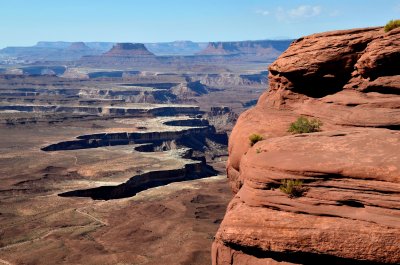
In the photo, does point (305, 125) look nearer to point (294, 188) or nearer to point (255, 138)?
point (255, 138)

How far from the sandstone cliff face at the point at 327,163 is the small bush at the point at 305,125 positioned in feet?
1.74

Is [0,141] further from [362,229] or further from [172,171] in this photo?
[362,229]

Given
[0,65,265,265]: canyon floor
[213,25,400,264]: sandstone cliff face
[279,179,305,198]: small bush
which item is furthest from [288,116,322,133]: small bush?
[0,65,265,265]: canyon floor

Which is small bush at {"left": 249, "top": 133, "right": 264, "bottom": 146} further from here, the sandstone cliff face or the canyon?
the canyon

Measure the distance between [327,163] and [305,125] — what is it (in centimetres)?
618

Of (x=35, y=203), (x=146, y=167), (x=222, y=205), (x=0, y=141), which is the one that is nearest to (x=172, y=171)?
(x=146, y=167)

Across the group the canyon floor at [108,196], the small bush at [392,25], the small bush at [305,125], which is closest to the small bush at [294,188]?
the small bush at [305,125]

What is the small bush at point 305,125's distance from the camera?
30688 millimetres

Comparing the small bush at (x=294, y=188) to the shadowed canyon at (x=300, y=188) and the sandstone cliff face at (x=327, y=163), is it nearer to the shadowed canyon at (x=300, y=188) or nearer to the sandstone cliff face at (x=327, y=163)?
the shadowed canyon at (x=300, y=188)

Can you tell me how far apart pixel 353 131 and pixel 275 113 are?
7.54 m

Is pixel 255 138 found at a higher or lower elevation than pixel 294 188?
higher

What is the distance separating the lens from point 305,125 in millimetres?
30750

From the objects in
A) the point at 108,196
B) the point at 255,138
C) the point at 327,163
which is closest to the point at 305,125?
the point at 255,138

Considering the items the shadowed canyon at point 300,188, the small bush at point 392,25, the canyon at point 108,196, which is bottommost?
the canyon at point 108,196
